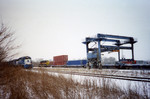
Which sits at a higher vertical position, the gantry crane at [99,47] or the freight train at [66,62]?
the gantry crane at [99,47]

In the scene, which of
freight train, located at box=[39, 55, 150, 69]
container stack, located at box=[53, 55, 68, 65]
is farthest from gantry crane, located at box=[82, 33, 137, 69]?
container stack, located at box=[53, 55, 68, 65]

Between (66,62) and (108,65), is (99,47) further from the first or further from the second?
(66,62)

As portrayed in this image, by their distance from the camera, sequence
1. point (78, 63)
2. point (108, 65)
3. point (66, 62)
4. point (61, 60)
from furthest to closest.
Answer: point (61, 60)
point (66, 62)
point (78, 63)
point (108, 65)

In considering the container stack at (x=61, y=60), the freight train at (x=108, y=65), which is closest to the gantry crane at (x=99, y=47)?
the freight train at (x=108, y=65)

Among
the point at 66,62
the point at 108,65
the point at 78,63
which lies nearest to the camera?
the point at 108,65

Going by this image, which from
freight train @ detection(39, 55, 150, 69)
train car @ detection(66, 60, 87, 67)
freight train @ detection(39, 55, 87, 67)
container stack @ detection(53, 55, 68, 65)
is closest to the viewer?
freight train @ detection(39, 55, 150, 69)

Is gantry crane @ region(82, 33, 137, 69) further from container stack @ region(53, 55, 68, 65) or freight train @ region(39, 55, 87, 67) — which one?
container stack @ region(53, 55, 68, 65)

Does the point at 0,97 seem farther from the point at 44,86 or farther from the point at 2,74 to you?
the point at 44,86

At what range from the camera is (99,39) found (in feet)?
66.7

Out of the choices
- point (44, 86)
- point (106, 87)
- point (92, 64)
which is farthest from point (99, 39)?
point (44, 86)

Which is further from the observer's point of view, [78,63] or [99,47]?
[78,63]

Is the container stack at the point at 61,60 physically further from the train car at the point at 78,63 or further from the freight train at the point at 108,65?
the train car at the point at 78,63

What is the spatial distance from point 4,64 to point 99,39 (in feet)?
61.1

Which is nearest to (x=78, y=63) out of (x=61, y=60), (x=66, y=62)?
(x=66, y=62)
